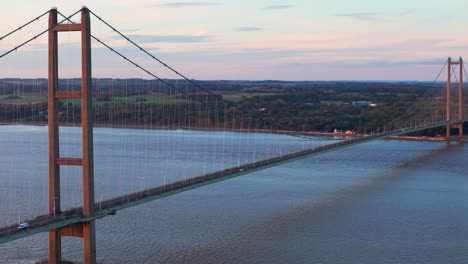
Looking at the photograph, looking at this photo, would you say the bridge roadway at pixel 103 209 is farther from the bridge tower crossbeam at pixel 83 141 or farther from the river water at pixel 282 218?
the river water at pixel 282 218

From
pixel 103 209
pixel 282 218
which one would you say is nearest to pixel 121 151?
pixel 282 218

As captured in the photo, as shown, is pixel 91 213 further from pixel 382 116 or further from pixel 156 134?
pixel 382 116

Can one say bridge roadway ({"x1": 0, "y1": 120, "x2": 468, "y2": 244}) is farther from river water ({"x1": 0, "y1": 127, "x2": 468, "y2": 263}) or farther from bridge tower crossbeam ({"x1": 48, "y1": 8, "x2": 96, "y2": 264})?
river water ({"x1": 0, "y1": 127, "x2": 468, "y2": 263})

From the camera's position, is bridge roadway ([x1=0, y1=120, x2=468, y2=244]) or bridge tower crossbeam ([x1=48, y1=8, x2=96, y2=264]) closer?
bridge roadway ([x1=0, y1=120, x2=468, y2=244])

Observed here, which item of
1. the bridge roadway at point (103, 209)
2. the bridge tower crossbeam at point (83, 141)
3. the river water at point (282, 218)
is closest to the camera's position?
the bridge roadway at point (103, 209)

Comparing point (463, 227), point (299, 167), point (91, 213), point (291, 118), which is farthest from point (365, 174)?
point (291, 118)

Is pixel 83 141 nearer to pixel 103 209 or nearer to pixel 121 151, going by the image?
pixel 103 209
